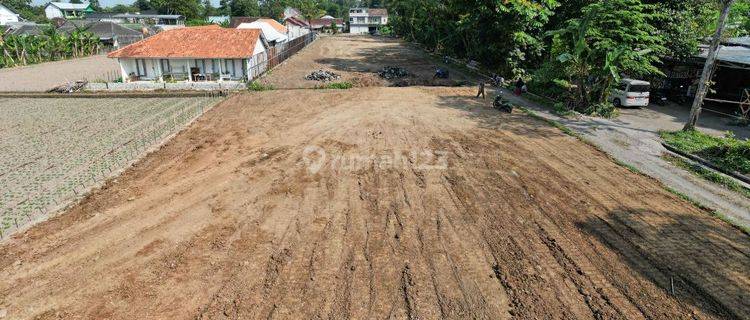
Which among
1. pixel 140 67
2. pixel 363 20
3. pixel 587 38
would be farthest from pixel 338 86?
pixel 363 20

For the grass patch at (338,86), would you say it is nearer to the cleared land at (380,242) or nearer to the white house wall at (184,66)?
the white house wall at (184,66)

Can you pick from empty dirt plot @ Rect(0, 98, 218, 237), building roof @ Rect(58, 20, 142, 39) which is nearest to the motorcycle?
empty dirt plot @ Rect(0, 98, 218, 237)

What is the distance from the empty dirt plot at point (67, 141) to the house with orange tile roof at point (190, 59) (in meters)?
5.17

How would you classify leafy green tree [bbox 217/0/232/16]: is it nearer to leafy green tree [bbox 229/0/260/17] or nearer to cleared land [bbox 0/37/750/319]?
leafy green tree [bbox 229/0/260/17]

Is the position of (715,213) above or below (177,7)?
below

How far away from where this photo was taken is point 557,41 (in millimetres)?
24141

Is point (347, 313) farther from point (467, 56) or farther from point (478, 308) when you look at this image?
point (467, 56)

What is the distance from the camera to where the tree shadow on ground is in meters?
8.29

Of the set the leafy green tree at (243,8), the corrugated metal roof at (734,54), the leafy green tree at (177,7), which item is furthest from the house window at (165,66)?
the leafy green tree at (243,8)

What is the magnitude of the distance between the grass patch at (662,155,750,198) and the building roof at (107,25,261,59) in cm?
2787

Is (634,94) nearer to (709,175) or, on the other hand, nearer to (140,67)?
(709,175)

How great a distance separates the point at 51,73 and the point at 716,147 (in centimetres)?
5184

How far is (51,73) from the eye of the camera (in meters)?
39.7

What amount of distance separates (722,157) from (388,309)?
601 inches
